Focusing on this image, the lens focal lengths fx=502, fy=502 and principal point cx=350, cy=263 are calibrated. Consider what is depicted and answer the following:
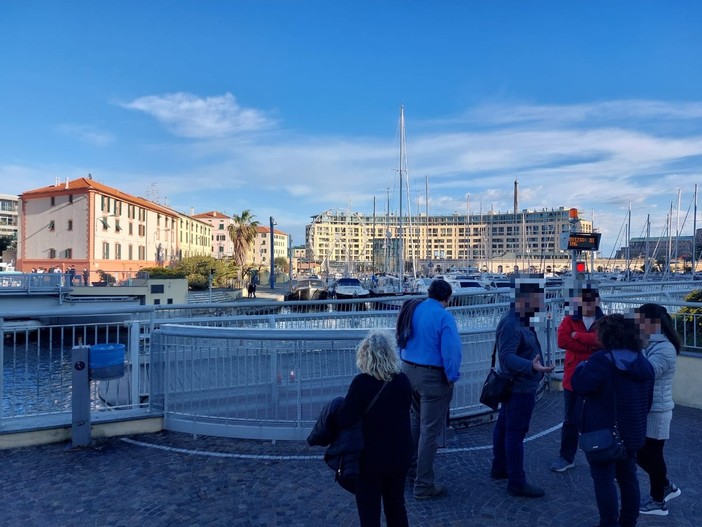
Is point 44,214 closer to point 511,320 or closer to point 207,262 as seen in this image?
point 207,262

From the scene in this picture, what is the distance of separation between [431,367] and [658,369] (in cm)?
169

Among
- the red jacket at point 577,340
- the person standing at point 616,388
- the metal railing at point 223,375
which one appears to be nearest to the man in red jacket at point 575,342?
the red jacket at point 577,340

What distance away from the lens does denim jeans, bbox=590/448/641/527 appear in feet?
11.6

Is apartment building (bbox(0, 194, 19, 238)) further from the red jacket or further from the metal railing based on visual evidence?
the red jacket

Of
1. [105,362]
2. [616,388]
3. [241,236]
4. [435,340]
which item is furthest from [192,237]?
[616,388]

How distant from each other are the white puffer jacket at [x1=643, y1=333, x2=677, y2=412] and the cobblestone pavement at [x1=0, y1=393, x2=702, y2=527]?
1.03 m

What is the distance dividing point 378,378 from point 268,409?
3160 millimetres

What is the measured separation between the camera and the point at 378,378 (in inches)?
120

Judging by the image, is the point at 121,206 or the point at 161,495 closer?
the point at 161,495

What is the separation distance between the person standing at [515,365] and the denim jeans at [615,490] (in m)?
0.80

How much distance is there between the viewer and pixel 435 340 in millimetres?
4297

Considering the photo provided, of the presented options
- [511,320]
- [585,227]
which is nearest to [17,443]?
[511,320]

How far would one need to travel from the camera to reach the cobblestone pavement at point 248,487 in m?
4.08

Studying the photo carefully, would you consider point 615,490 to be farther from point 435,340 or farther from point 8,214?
point 8,214
